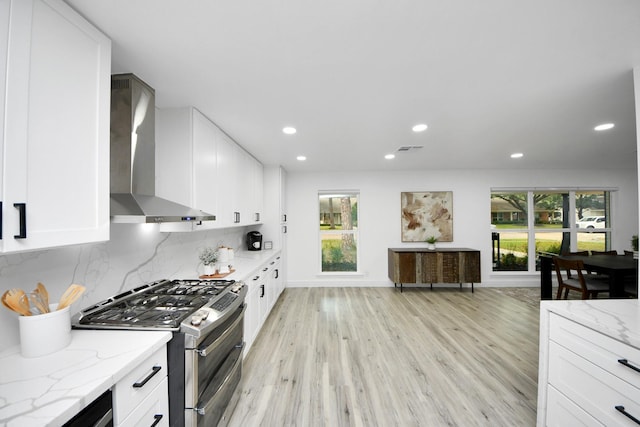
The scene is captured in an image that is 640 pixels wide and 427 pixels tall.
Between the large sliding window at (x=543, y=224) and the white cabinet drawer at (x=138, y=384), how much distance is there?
6063mm

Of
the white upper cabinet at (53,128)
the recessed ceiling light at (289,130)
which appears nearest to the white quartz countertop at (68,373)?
the white upper cabinet at (53,128)

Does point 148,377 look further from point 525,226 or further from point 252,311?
point 525,226

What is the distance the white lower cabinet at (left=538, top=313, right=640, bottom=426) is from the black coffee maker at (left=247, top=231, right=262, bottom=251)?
3741 millimetres

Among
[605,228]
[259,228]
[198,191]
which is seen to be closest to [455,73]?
[198,191]

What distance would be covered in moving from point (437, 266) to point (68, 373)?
16.6 feet

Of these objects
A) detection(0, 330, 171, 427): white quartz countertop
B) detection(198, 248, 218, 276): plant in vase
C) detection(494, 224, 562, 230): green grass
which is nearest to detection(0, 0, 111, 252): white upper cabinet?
detection(0, 330, 171, 427): white quartz countertop

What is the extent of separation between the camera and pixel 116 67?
1564 mm

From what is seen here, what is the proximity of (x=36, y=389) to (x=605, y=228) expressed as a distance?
832cm

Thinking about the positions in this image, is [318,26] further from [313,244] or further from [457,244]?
[457,244]

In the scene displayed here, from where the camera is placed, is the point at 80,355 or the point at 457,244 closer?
the point at 80,355

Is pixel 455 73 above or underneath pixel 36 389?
above

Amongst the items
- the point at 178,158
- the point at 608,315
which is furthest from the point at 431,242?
the point at 178,158

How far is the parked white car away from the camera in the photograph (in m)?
5.31

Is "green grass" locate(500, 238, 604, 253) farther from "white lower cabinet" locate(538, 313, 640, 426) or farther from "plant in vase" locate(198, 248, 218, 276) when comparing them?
"plant in vase" locate(198, 248, 218, 276)
